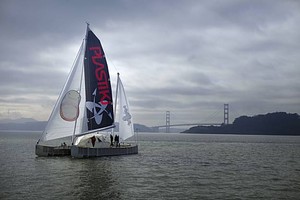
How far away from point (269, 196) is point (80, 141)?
2940 cm

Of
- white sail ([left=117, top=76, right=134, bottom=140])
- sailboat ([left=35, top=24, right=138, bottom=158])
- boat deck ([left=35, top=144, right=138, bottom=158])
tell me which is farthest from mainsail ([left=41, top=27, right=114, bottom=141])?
white sail ([left=117, top=76, right=134, bottom=140])

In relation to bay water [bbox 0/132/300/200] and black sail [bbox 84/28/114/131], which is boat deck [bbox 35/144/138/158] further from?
bay water [bbox 0/132/300/200]

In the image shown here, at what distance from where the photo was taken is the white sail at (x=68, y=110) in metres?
46.2

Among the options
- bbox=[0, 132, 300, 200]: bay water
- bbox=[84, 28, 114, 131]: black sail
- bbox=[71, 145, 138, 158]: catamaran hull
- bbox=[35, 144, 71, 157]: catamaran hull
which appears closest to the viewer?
bbox=[0, 132, 300, 200]: bay water

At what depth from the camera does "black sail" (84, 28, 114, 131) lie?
4991 cm

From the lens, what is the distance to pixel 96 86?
5084 cm

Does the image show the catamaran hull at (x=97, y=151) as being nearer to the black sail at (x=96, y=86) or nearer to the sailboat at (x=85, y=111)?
the sailboat at (x=85, y=111)

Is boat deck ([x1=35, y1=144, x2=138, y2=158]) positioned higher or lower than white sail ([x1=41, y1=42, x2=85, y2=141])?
lower

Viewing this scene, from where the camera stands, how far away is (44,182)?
28.5 m

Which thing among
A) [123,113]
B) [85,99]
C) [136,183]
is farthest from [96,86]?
[136,183]

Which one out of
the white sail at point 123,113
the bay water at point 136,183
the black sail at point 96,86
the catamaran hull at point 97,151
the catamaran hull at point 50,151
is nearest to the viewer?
the bay water at point 136,183

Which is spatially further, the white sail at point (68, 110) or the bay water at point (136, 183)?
the white sail at point (68, 110)

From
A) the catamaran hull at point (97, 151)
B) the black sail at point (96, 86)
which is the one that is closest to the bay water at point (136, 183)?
the catamaran hull at point (97, 151)

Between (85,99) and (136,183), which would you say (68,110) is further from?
(136,183)
